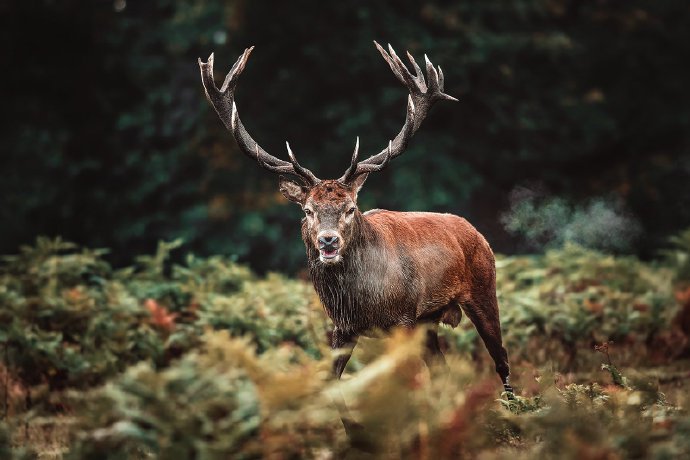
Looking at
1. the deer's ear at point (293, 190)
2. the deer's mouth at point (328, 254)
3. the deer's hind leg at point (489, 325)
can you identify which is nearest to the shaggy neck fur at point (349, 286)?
the deer's mouth at point (328, 254)

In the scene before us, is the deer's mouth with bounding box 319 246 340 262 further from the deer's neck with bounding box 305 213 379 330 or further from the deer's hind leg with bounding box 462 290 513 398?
the deer's hind leg with bounding box 462 290 513 398

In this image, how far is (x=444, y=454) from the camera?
10.8ft

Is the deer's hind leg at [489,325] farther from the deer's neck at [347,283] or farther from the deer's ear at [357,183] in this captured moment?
the deer's ear at [357,183]

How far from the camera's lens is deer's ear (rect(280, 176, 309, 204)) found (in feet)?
20.1

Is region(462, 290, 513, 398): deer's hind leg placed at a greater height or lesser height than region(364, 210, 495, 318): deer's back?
lesser

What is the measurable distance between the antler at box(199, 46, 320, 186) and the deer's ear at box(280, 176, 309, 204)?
0.06 meters

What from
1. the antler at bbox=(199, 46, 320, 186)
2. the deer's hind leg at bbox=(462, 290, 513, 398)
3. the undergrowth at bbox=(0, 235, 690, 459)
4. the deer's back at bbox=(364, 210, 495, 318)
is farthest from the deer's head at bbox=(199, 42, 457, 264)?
the deer's hind leg at bbox=(462, 290, 513, 398)

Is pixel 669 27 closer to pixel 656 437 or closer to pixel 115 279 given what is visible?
pixel 115 279

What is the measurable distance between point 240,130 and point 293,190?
2.15ft

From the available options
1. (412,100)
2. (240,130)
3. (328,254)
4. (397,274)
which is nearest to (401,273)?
(397,274)

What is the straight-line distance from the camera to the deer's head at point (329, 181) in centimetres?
577

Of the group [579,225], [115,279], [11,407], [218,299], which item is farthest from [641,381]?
[579,225]

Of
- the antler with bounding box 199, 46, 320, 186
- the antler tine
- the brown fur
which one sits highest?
the antler with bounding box 199, 46, 320, 186

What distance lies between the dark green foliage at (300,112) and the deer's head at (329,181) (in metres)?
9.47
